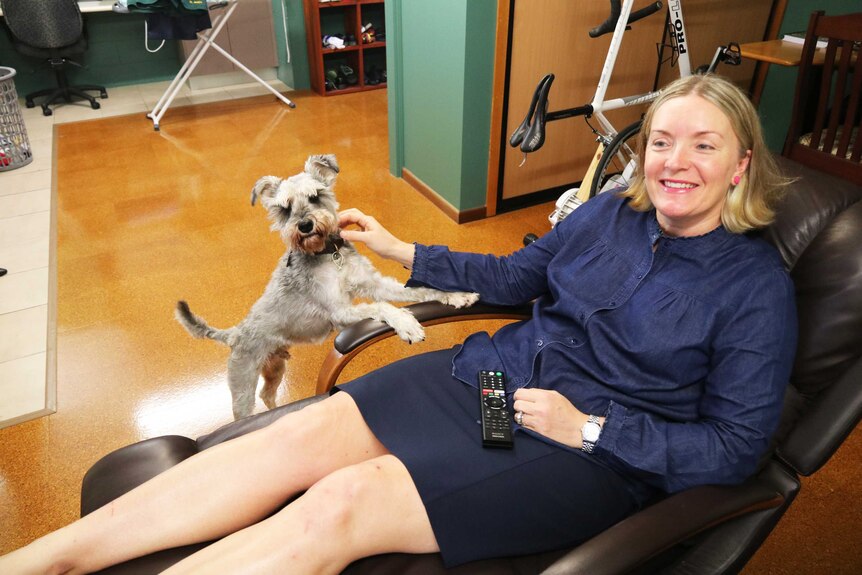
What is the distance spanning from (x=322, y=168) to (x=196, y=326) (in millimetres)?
619

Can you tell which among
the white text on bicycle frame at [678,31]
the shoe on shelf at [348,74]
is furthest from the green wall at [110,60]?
the white text on bicycle frame at [678,31]

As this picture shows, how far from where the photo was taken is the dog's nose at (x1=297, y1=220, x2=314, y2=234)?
1661mm

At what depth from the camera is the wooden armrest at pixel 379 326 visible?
1563mm

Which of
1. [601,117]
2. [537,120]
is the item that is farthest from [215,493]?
[601,117]

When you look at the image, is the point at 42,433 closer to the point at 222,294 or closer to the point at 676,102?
the point at 222,294

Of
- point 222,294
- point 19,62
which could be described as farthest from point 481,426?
point 19,62

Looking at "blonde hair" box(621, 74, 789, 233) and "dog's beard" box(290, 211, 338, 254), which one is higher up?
"blonde hair" box(621, 74, 789, 233)

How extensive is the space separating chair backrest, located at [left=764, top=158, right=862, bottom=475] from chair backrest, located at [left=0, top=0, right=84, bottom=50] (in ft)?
17.6

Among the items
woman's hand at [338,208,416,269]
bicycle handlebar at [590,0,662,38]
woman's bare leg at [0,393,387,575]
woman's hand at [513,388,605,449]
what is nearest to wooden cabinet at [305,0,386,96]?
bicycle handlebar at [590,0,662,38]

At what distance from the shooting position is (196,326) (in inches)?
72.2

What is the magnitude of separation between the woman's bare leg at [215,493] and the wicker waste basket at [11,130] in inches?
145

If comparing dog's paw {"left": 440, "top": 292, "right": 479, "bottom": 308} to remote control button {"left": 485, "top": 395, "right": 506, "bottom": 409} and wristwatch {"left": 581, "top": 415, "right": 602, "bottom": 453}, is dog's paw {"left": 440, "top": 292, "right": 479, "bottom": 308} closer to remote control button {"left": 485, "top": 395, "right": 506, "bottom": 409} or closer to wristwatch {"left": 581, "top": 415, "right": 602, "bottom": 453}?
remote control button {"left": 485, "top": 395, "right": 506, "bottom": 409}

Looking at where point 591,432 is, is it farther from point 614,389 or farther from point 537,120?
point 537,120

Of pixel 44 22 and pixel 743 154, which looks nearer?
pixel 743 154
